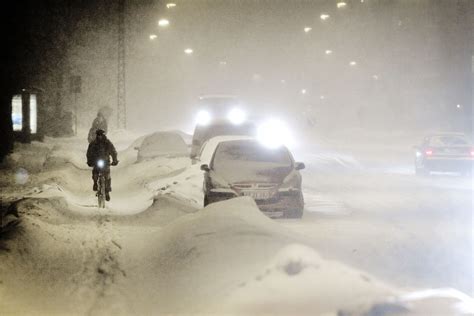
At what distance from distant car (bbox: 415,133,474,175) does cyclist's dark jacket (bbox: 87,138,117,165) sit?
44.1ft

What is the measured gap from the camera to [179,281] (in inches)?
338

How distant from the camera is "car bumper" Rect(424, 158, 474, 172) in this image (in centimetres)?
2602

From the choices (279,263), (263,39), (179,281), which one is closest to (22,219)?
(179,281)

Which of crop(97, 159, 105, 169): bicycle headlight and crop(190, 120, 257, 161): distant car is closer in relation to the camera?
crop(97, 159, 105, 169): bicycle headlight

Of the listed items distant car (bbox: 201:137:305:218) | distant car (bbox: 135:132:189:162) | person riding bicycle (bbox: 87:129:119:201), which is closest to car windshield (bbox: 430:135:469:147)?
distant car (bbox: 135:132:189:162)

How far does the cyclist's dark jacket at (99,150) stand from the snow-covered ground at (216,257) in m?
1.07

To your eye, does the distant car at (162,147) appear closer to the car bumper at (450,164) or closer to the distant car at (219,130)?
the distant car at (219,130)

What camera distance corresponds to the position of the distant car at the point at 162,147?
89.7 ft

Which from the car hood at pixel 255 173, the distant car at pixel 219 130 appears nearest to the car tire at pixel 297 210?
the car hood at pixel 255 173

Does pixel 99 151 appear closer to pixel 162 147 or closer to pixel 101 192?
pixel 101 192

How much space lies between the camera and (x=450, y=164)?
85.8ft

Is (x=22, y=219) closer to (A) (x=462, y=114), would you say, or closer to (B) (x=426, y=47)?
(A) (x=462, y=114)

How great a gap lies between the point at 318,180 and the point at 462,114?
1457 inches

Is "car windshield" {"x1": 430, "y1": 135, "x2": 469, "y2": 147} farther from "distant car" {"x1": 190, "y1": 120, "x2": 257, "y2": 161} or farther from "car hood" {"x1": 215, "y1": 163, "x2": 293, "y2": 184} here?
"car hood" {"x1": 215, "y1": 163, "x2": 293, "y2": 184}
